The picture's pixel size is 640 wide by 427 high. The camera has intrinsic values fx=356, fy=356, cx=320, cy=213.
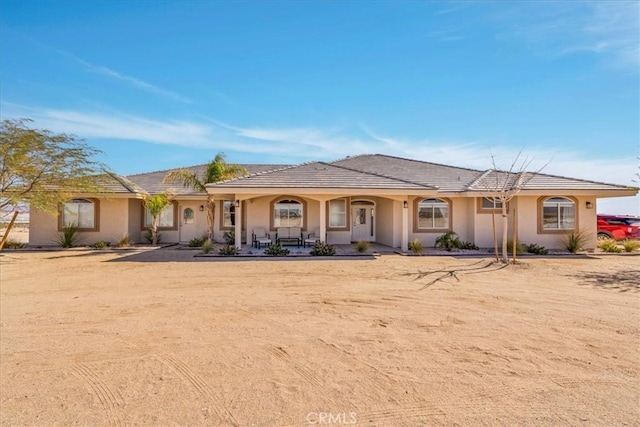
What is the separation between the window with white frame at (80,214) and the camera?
1948 cm

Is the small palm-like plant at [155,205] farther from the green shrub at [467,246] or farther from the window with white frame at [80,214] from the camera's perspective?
the green shrub at [467,246]

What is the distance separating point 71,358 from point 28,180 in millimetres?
13307

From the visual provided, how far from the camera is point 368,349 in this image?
5.37 m

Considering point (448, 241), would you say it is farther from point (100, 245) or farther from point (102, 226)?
point (102, 226)

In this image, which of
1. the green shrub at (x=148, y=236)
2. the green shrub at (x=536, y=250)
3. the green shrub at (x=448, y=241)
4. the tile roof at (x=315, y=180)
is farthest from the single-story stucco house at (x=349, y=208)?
the green shrub at (x=536, y=250)

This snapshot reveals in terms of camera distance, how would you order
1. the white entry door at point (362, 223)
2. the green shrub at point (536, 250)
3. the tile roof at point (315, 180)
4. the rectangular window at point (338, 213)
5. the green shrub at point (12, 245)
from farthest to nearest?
the white entry door at point (362, 223) < the rectangular window at point (338, 213) < the green shrub at point (12, 245) < the tile roof at point (315, 180) < the green shrub at point (536, 250)

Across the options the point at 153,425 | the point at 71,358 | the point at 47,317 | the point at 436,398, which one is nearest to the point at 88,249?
the point at 47,317

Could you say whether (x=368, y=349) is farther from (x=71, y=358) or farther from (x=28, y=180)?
(x=28, y=180)

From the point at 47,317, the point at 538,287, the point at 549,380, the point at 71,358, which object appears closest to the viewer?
the point at 549,380

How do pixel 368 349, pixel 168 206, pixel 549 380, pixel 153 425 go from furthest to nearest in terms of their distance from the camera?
pixel 168 206 < pixel 368 349 < pixel 549 380 < pixel 153 425

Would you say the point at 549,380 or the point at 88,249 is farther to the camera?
the point at 88,249

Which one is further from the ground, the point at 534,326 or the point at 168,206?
the point at 168,206

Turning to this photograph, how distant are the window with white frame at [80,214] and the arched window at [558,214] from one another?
24.2 m

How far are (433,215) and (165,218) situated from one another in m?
15.7
